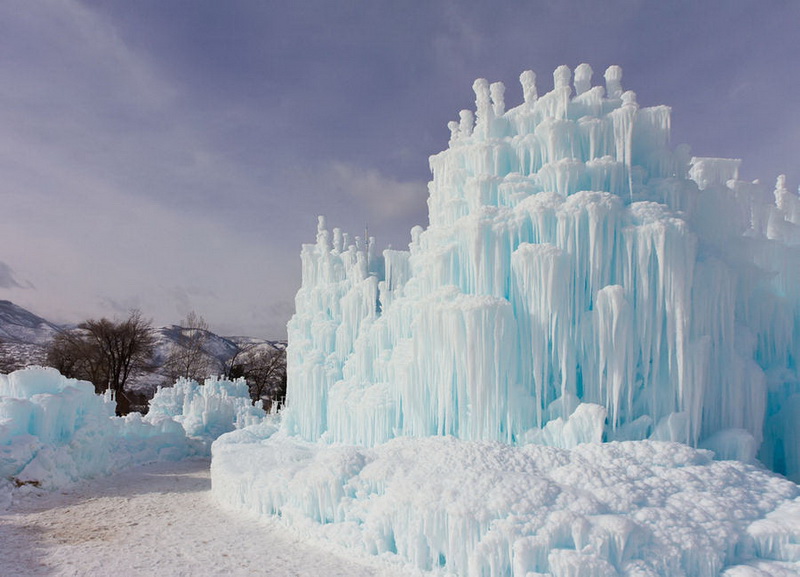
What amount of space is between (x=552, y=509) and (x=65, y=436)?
17.6m

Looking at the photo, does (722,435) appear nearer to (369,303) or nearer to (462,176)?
(462,176)

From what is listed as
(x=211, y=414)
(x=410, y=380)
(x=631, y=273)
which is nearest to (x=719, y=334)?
(x=631, y=273)

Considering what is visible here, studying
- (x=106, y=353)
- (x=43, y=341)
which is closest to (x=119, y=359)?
(x=106, y=353)

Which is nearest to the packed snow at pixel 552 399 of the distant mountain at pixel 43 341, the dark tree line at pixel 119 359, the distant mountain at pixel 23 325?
the dark tree line at pixel 119 359

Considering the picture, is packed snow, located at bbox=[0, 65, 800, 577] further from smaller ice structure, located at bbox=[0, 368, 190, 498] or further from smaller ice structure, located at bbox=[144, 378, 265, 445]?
smaller ice structure, located at bbox=[144, 378, 265, 445]

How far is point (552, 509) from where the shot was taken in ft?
27.0

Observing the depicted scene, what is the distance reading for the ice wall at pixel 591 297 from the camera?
10914mm

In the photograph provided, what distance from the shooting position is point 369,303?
18.0 metres

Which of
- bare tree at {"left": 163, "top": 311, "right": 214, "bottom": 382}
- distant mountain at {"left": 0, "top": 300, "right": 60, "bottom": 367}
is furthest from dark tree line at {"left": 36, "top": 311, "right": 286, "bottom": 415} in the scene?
distant mountain at {"left": 0, "top": 300, "right": 60, "bottom": 367}

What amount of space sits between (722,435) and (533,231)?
6.27 metres

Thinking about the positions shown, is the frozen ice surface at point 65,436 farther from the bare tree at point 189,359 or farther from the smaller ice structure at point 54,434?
the bare tree at point 189,359

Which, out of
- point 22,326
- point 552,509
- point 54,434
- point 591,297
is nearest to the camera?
point 552,509

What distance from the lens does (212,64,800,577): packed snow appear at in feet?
26.8

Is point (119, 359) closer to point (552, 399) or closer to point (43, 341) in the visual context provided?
point (552, 399)
